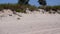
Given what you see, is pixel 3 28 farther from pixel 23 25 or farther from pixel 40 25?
pixel 40 25

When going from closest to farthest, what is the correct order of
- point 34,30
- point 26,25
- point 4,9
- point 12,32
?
point 12,32
point 34,30
point 26,25
point 4,9

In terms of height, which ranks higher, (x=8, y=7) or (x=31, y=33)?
(x=8, y=7)

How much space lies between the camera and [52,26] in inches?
228

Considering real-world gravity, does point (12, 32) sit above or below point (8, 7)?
below

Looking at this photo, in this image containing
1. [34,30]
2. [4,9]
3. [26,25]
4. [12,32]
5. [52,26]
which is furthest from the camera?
[4,9]

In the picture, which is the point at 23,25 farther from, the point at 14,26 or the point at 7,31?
the point at 7,31

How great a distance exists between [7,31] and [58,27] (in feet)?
5.59

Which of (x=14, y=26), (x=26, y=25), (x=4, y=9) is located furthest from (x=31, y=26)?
(x=4, y=9)

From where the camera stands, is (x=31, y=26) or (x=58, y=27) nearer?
(x=31, y=26)

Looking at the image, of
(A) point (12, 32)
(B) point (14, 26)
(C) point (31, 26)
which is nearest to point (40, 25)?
(C) point (31, 26)

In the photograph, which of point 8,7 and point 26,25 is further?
point 8,7

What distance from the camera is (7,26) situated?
5.12m

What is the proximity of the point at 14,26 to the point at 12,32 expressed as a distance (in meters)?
0.49

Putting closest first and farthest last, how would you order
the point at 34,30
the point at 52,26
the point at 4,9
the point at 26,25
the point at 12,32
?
the point at 12,32 < the point at 34,30 < the point at 26,25 < the point at 52,26 < the point at 4,9
